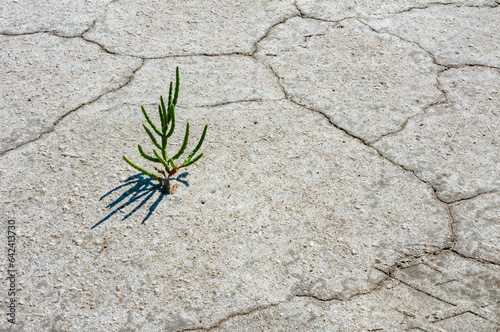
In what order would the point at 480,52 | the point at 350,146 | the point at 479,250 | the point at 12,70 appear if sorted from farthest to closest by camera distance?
the point at 480,52, the point at 12,70, the point at 350,146, the point at 479,250

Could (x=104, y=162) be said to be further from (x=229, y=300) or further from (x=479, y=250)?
(x=479, y=250)

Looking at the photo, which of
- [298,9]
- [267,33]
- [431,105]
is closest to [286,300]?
[431,105]

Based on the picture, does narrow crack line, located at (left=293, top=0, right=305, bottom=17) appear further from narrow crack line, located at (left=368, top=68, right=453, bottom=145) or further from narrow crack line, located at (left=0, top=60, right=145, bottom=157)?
narrow crack line, located at (left=0, top=60, right=145, bottom=157)

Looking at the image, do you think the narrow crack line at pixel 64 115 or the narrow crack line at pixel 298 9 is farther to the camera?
the narrow crack line at pixel 298 9

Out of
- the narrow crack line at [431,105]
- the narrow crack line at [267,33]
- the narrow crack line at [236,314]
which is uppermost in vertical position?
the narrow crack line at [267,33]

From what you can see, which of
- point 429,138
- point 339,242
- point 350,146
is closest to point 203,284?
point 339,242

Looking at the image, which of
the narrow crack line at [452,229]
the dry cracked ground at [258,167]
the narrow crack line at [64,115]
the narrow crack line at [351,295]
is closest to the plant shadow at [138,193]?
the dry cracked ground at [258,167]

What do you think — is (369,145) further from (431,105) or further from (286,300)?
(286,300)

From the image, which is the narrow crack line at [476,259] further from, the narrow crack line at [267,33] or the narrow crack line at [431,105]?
the narrow crack line at [267,33]
